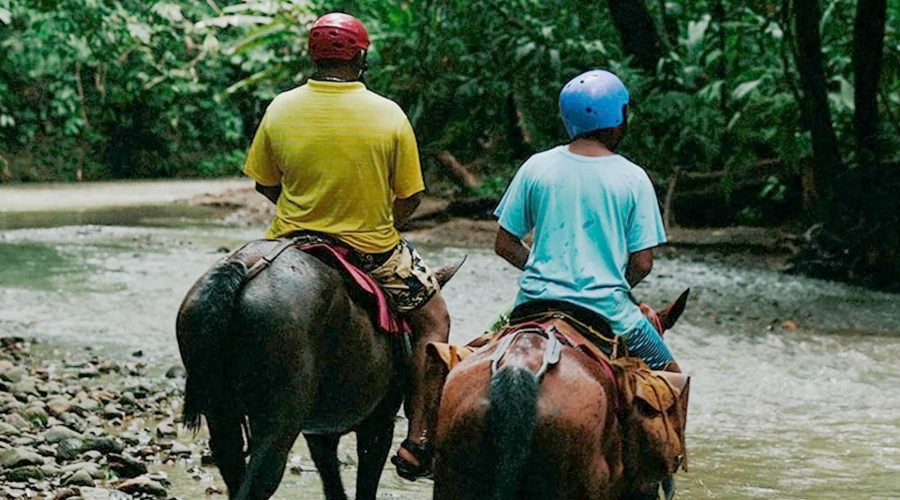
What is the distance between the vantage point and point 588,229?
165 inches

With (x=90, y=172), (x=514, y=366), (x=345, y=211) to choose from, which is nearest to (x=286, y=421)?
(x=345, y=211)

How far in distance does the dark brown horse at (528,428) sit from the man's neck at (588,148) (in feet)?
2.48

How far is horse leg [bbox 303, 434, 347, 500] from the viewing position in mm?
5672

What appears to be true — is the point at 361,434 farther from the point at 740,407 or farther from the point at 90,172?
the point at 90,172

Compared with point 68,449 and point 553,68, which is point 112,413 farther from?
point 553,68

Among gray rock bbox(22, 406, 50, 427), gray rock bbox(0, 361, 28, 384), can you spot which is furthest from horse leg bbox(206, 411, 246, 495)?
gray rock bbox(0, 361, 28, 384)

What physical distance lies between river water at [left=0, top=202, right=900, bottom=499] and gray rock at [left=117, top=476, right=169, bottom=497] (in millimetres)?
126

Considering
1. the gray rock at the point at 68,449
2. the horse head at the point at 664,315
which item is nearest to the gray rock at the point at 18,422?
the gray rock at the point at 68,449

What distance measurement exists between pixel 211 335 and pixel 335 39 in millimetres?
1453

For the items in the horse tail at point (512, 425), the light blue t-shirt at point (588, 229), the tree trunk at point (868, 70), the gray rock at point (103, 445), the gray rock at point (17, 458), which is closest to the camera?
the horse tail at point (512, 425)

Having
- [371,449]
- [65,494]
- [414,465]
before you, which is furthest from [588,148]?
[65,494]

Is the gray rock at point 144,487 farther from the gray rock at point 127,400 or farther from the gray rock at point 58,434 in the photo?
the gray rock at point 127,400

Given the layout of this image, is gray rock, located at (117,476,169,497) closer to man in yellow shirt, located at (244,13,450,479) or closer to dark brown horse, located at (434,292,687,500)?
man in yellow shirt, located at (244,13,450,479)

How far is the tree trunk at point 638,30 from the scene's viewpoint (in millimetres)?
17500
